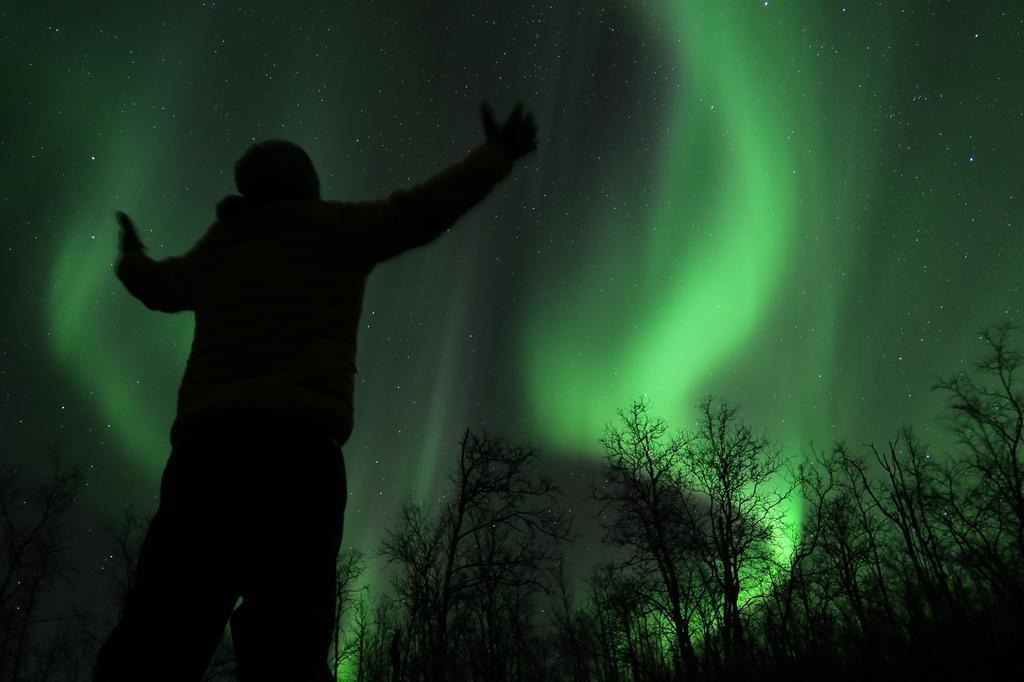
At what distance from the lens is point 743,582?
22219 mm

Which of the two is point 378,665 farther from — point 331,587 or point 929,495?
point 331,587

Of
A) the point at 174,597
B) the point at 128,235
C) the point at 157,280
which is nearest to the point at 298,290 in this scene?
the point at 157,280

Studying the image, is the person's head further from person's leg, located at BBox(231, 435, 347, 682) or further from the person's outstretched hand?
person's leg, located at BBox(231, 435, 347, 682)

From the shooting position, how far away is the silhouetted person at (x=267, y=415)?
4.82 ft

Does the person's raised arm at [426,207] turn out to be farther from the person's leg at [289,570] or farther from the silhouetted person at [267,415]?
the person's leg at [289,570]

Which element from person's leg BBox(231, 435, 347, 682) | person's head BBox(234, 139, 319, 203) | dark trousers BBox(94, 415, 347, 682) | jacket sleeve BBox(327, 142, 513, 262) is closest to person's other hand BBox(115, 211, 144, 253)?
person's head BBox(234, 139, 319, 203)

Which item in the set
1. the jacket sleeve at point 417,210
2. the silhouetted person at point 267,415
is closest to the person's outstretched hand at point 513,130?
the silhouetted person at point 267,415

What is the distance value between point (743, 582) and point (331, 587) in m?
24.4

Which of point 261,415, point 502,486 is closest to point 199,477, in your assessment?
point 261,415

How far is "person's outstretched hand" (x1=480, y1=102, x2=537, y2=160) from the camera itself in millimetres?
2041

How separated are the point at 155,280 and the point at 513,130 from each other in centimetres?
146

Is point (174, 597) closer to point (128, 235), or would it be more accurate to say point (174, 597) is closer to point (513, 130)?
point (128, 235)

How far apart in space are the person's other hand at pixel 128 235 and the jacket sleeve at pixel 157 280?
0.07 m

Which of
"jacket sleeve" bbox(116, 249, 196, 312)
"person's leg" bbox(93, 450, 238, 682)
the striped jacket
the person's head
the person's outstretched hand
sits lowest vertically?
"person's leg" bbox(93, 450, 238, 682)
